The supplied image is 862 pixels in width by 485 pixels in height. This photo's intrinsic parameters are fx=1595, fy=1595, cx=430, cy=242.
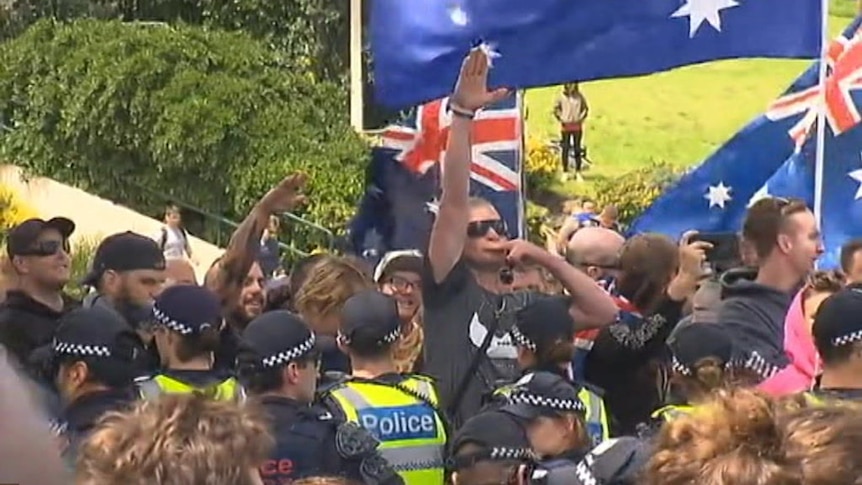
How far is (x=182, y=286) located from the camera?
4910 millimetres

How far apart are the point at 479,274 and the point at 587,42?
1.60m

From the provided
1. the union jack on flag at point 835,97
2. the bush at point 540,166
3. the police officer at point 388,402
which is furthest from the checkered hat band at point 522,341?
the bush at point 540,166

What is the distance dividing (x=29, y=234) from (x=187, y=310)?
57.4 inches

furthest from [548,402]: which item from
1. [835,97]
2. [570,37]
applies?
[835,97]

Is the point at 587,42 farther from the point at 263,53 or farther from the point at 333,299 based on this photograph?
the point at 263,53

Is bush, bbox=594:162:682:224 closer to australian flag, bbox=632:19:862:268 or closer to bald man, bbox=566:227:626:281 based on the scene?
australian flag, bbox=632:19:862:268

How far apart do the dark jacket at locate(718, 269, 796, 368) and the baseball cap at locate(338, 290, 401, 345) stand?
42.1 inches

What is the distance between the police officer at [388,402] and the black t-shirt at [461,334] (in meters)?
0.55

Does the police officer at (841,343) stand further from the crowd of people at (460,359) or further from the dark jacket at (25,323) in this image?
the dark jacket at (25,323)

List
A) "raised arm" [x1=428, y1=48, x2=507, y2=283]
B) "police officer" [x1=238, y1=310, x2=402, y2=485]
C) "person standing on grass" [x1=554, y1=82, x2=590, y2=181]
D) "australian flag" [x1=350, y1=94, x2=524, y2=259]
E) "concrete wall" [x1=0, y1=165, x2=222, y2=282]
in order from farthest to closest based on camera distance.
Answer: "person standing on grass" [x1=554, y1=82, x2=590, y2=181]
"concrete wall" [x1=0, y1=165, x2=222, y2=282]
"australian flag" [x1=350, y1=94, x2=524, y2=259]
"raised arm" [x1=428, y1=48, x2=507, y2=283]
"police officer" [x1=238, y1=310, x2=402, y2=485]

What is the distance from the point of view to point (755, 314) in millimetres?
→ 5398

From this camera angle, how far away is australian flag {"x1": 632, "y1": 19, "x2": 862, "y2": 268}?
295 inches

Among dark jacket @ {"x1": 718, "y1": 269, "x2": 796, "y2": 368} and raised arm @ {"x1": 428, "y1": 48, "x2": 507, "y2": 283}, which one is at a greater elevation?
raised arm @ {"x1": 428, "y1": 48, "x2": 507, "y2": 283}

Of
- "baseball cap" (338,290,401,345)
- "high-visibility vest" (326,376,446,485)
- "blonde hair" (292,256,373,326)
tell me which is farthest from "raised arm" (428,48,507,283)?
"high-visibility vest" (326,376,446,485)
